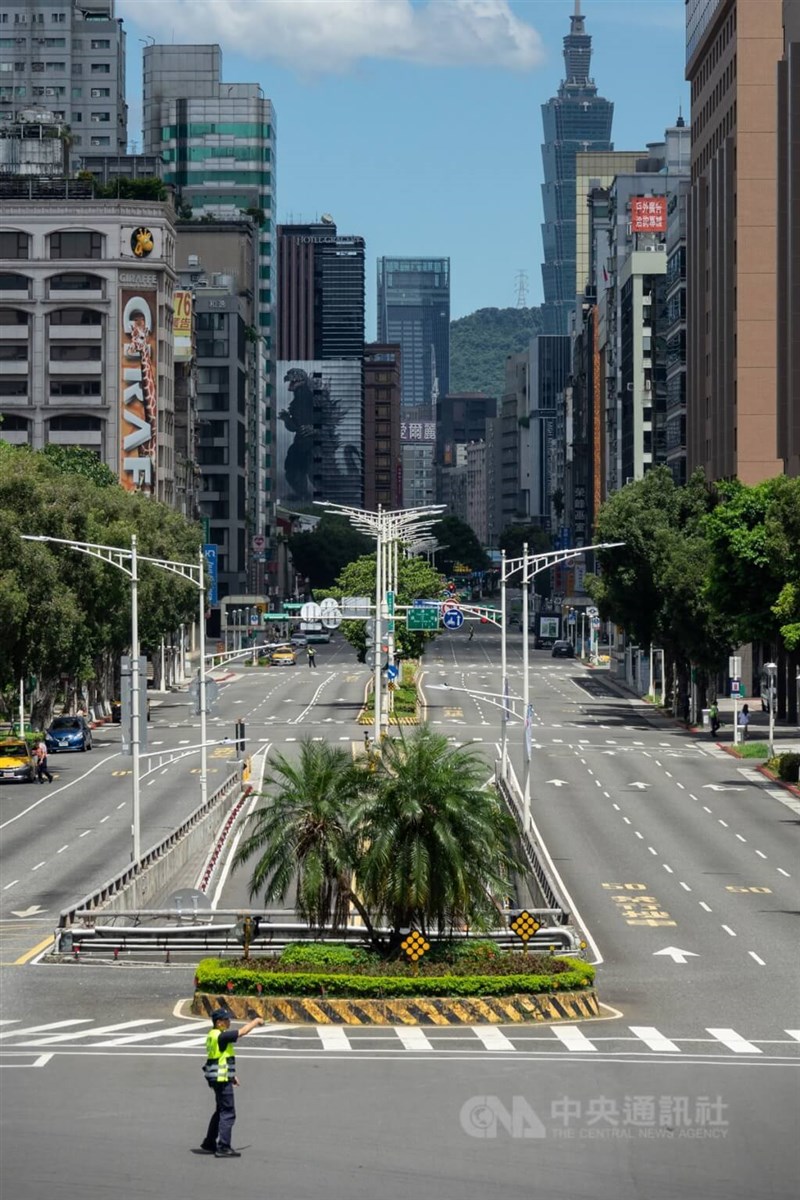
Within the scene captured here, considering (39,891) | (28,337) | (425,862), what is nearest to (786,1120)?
(425,862)

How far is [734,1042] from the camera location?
39.4 metres

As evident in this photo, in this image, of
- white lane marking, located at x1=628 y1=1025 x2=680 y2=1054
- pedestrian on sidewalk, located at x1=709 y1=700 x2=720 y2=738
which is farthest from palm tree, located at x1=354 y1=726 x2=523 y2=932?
pedestrian on sidewalk, located at x1=709 y1=700 x2=720 y2=738

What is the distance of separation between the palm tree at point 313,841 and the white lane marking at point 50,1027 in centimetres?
508

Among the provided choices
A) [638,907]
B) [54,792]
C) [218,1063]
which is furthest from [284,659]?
[218,1063]

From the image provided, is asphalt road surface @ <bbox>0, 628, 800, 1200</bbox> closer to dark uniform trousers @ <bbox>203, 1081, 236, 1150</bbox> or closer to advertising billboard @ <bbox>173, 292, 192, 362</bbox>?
→ dark uniform trousers @ <bbox>203, 1081, 236, 1150</bbox>

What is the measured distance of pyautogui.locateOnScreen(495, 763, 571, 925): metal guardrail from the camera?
53047mm

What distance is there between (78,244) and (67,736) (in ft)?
279

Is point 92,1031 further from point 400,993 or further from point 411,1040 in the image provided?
point 400,993

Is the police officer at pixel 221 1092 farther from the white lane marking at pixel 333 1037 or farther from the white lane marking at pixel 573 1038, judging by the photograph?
the white lane marking at pixel 573 1038

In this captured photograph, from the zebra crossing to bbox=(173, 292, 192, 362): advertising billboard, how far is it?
158m

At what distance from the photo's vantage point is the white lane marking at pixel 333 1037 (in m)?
38.9

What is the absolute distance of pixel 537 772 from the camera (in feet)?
303

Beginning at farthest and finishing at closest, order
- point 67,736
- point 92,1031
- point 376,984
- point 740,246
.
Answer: point 740,246
point 67,736
point 376,984
point 92,1031

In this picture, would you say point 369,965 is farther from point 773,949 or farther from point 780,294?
point 780,294
